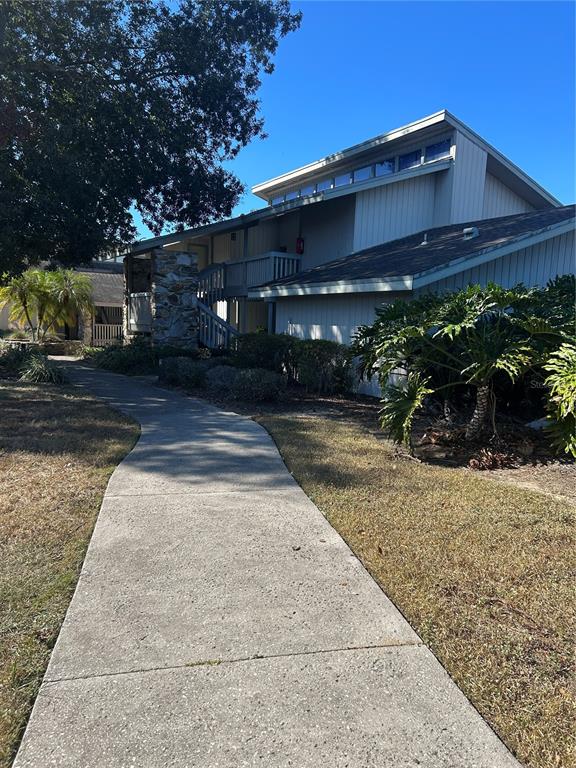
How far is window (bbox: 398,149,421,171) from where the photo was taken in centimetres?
1497

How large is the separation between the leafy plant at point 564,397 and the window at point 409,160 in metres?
11.1

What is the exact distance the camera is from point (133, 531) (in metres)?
3.91

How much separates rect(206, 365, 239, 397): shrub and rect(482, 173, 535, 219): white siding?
31.5 feet

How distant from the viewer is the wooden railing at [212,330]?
16250mm

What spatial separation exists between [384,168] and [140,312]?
9089 millimetres

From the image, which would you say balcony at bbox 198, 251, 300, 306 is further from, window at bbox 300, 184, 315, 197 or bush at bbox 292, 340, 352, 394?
bush at bbox 292, 340, 352, 394

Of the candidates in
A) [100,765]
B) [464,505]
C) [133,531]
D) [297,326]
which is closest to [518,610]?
[464,505]

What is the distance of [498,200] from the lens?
16078 mm

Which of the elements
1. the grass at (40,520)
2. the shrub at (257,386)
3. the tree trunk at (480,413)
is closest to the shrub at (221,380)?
the shrub at (257,386)

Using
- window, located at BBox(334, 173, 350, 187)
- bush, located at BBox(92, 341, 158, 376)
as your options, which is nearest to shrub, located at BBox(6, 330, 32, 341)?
bush, located at BBox(92, 341, 158, 376)

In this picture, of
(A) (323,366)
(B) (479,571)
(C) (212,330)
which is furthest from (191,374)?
(B) (479,571)

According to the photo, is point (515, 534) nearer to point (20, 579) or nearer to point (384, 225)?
point (20, 579)

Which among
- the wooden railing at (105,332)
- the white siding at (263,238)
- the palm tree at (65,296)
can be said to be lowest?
the wooden railing at (105,332)

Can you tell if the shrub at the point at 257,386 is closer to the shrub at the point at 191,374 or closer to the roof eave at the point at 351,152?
the shrub at the point at 191,374
